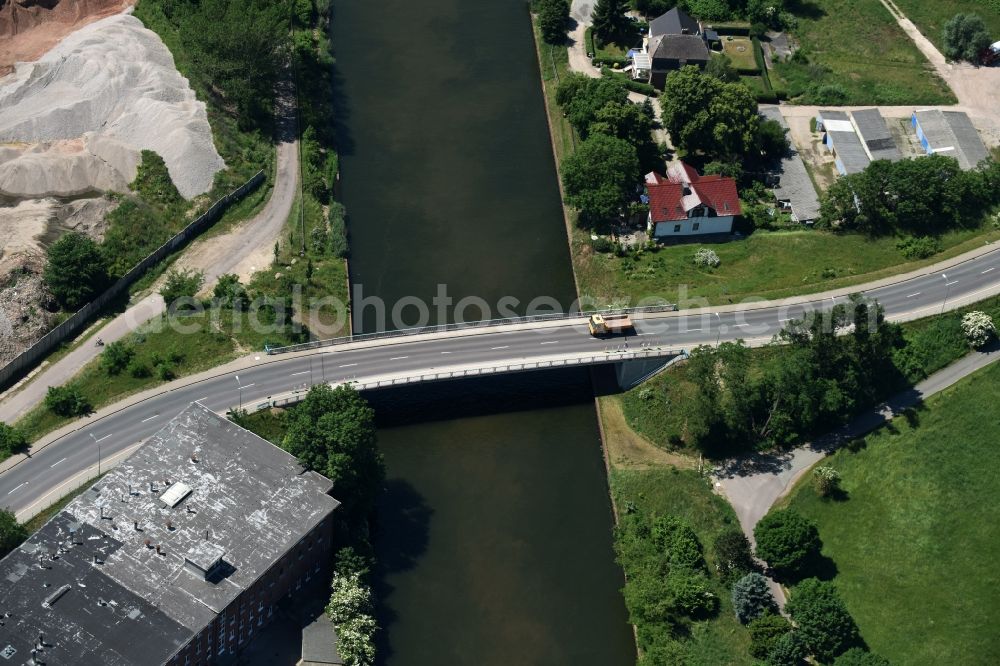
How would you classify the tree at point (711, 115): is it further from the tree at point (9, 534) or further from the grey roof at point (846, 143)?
the tree at point (9, 534)

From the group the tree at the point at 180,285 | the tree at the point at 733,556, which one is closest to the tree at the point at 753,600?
the tree at the point at 733,556

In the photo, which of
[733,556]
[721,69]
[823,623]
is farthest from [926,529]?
[721,69]

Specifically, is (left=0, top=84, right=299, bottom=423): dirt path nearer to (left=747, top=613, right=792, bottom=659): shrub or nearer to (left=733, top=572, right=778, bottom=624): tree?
(left=733, top=572, right=778, bottom=624): tree

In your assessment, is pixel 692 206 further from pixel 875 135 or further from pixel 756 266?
pixel 875 135

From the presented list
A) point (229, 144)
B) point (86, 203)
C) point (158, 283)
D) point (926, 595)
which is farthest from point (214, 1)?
point (926, 595)

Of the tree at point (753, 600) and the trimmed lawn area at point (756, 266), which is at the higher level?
the trimmed lawn area at point (756, 266)

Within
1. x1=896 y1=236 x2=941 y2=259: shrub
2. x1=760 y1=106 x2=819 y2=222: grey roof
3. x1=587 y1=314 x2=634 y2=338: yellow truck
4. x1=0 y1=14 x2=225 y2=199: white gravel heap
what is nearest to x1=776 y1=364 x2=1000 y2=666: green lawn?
x1=896 y1=236 x2=941 y2=259: shrub
